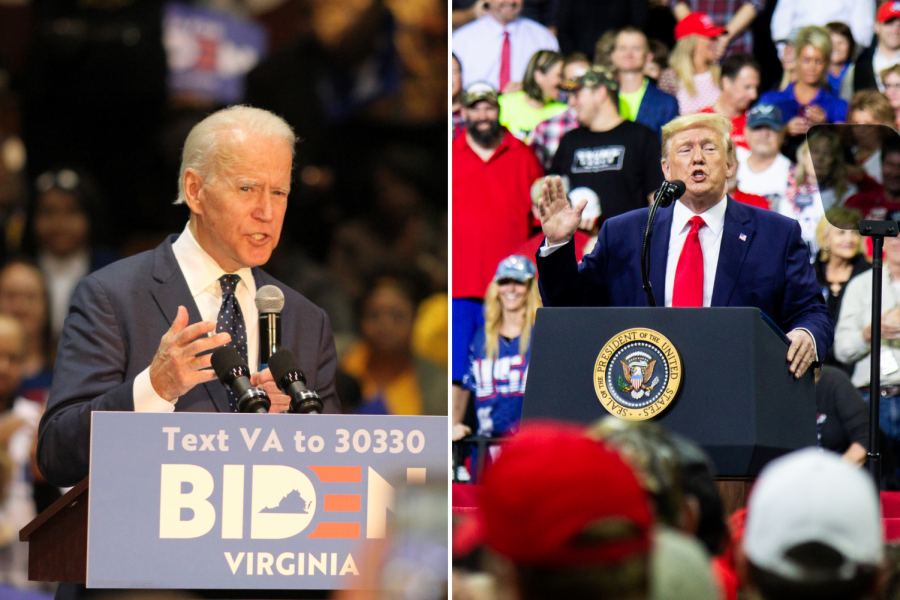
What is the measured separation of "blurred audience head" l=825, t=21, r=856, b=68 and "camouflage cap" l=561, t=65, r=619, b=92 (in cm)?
126

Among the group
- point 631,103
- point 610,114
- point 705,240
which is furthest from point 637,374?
Result: point 631,103

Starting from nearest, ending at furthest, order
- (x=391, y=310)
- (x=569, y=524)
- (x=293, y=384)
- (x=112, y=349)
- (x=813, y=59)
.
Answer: (x=569, y=524) < (x=293, y=384) < (x=112, y=349) < (x=391, y=310) < (x=813, y=59)

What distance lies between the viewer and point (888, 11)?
591 centimetres

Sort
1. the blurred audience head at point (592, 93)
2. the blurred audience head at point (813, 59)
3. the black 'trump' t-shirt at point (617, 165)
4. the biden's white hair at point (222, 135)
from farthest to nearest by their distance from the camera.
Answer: the blurred audience head at point (813, 59)
the blurred audience head at point (592, 93)
the black 'trump' t-shirt at point (617, 165)
the biden's white hair at point (222, 135)

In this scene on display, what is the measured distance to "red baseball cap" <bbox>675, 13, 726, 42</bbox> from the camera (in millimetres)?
5988

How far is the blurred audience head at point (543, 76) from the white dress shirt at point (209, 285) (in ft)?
8.55

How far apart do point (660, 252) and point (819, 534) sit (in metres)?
2.13

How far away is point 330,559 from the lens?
3.39 metres

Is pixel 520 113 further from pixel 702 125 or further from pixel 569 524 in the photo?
pixel 569 524

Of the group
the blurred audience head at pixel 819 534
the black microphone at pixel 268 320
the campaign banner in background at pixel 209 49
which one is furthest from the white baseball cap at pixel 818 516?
the campaign banner in background at pixel 209 49

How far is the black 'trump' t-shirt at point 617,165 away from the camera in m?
5.62

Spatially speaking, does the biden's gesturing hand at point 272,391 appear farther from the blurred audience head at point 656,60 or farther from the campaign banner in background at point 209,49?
the blurred audience head at point 656,60

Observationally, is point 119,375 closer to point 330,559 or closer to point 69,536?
point 69,536

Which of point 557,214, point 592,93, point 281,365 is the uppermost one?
point 592,93
